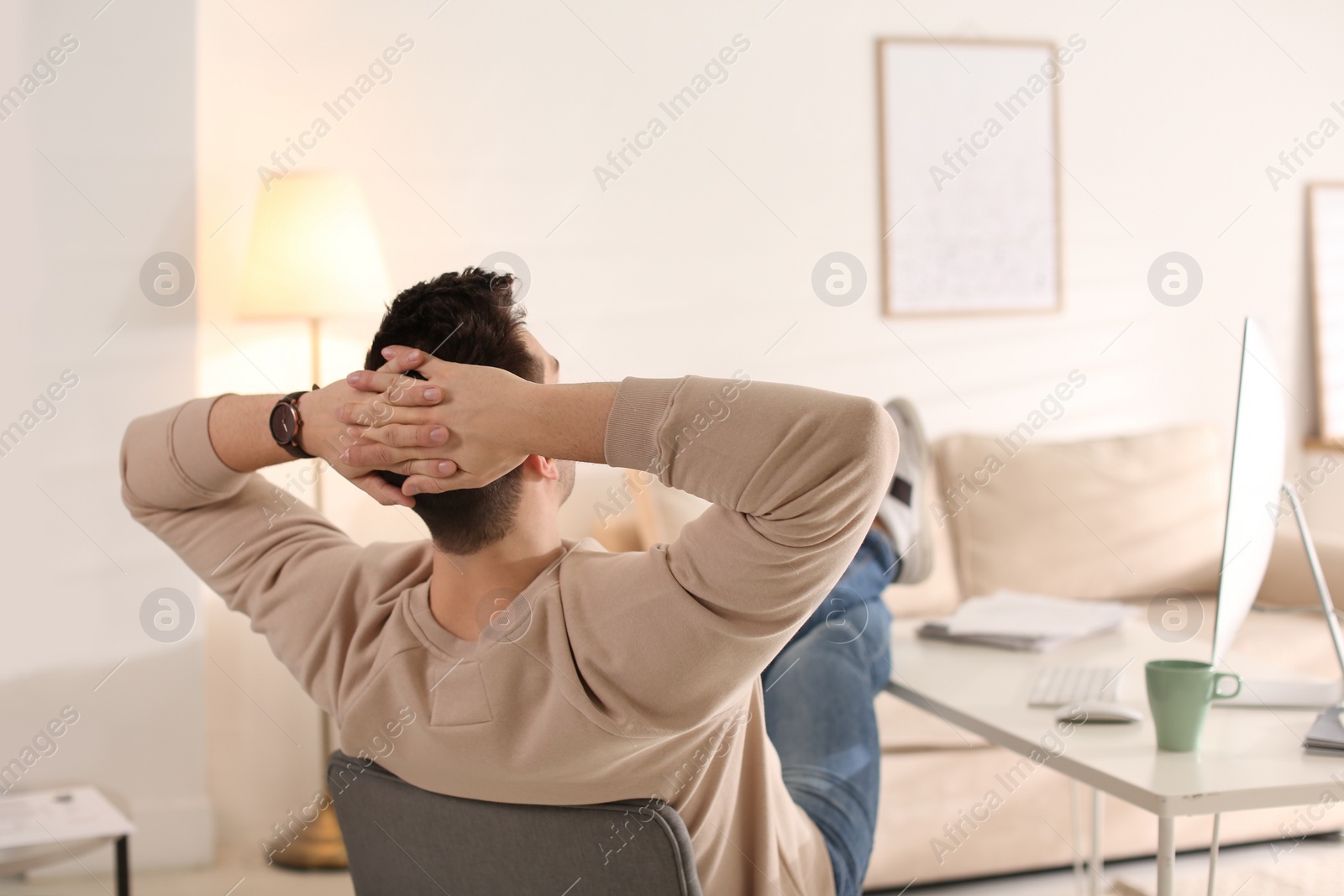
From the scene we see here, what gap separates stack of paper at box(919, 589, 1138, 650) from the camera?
1772 mm

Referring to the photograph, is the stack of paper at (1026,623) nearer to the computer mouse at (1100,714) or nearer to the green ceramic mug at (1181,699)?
the computer mouse at (1100,714)

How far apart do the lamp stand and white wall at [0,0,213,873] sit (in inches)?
9.4

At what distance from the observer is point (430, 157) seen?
2787 millimetres

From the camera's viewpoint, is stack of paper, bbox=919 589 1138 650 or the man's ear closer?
the man's ear

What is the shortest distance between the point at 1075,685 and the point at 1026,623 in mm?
407

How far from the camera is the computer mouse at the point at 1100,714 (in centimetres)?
131

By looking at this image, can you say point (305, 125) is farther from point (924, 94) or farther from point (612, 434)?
point (612, 434)

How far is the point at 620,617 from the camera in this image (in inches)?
33.3

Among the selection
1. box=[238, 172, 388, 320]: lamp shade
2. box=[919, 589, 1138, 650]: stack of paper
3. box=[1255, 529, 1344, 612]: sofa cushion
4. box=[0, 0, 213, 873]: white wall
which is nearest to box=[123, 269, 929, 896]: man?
box=[919, 589, 1138, 650]: stack of paper

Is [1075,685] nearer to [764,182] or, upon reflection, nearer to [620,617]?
[620,617]

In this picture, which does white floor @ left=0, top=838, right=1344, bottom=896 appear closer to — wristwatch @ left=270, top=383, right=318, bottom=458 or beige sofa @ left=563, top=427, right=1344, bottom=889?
beige sofa @ left=563, top=427, right=1344, bottom=889

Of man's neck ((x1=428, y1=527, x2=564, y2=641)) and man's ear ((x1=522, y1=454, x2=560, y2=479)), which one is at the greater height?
man's ear ((x1=522, y1=454, x2=560, y2=479))

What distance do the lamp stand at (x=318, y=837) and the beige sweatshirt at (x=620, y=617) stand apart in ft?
4.38

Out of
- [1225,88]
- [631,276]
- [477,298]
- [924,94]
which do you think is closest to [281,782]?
[631,276]
